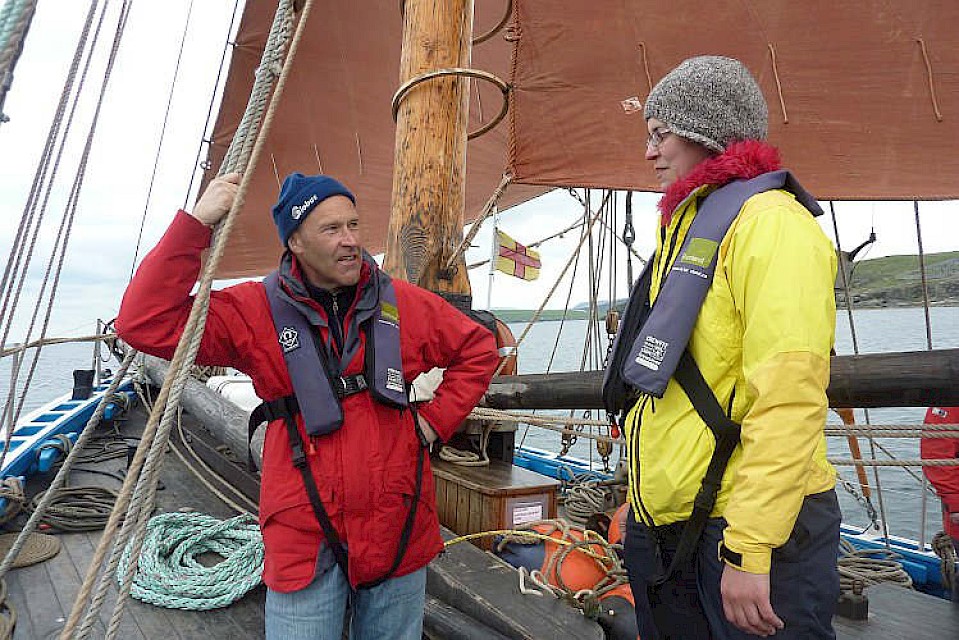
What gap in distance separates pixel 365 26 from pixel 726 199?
7234 mm

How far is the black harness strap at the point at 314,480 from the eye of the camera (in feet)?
4.47

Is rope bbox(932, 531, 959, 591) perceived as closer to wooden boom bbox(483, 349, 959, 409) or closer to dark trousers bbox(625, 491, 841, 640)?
wooden boom bbox(483, 349, 959, 409)

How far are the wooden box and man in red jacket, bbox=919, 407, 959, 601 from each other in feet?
5.80

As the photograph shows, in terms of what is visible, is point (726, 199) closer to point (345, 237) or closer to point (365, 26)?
point (345, 237)

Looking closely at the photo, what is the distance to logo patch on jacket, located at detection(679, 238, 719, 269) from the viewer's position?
113 centimetres

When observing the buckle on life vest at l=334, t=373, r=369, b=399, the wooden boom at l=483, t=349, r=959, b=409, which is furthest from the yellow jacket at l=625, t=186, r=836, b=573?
the buckle on life vest at l=334, t=373, r=369, b=399

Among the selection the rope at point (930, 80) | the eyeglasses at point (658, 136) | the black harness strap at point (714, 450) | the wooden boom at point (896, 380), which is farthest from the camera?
the rope at point (930, 80)

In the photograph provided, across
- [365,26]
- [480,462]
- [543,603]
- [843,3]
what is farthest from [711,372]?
[365,26]

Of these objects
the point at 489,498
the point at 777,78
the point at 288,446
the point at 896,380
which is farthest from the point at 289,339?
the point at 777,78

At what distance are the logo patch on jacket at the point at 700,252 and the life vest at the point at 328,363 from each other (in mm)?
696

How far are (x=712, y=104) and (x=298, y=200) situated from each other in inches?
36.3

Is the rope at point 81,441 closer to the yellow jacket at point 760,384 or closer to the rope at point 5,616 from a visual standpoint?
the rope at point 5,616

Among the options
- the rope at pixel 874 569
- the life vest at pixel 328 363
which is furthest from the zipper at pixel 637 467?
the rope at pixel 874 569

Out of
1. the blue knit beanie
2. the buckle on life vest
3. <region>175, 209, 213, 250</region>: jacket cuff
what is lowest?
the buckle on life vest
